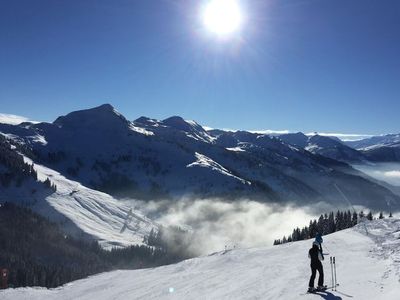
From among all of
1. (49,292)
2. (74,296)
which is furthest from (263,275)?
(49,292)

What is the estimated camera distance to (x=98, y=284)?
65.7 m

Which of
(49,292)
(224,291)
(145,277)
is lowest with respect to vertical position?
(49,292)

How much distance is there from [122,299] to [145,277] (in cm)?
1335

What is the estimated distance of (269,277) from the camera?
42906mm

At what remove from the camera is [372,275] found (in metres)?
36.0

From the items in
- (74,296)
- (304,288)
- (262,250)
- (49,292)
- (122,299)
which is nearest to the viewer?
(304,288)

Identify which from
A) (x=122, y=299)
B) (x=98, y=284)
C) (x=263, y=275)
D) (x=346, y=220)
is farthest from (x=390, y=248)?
(x=346, y=220)

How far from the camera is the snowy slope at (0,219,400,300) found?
112ft

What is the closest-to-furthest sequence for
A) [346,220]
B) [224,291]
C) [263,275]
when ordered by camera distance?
[224,291]
[263,275]
[346,220]

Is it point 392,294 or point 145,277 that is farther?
point 145,277

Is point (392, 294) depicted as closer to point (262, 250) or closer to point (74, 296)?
point (262, 250)

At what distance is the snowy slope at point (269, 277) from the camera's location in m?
34.1

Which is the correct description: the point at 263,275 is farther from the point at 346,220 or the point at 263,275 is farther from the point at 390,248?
the point at 346,220

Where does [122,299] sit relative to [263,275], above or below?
below
